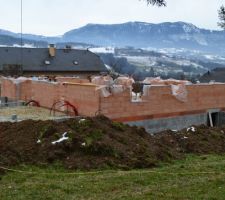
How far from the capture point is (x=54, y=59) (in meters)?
62.6

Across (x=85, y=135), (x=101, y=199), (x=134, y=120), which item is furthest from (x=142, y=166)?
(x=134, y=120)

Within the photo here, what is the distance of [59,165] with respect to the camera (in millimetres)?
7961

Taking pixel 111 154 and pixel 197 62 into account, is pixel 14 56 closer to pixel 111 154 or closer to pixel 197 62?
pixel 111 154

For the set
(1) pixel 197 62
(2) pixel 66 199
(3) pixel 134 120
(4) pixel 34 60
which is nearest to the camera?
(2) pixel 66 199

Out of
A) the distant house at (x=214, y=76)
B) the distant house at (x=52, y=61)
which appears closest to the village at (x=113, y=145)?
the distant house at (x=52, y=61)

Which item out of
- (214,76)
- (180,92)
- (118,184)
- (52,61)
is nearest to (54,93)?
(180,92)

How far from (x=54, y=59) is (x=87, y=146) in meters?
55.1

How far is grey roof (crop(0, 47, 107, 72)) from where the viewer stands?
6047 cm

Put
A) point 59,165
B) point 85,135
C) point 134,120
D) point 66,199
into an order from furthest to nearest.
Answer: point 134,120
point 85,135
point 59,165
point 66,199

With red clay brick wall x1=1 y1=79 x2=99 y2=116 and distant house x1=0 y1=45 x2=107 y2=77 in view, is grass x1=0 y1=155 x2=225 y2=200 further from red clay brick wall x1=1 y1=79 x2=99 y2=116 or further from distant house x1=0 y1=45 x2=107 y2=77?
distant house x1=0 y1=45 x2=107 y2=77

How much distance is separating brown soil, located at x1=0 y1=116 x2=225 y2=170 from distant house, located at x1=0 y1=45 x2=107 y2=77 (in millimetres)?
48954

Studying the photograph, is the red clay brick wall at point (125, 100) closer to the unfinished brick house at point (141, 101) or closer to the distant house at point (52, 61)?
the unfinished brick house at point (141, 101)

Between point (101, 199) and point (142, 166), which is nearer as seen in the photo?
point (101, 199)

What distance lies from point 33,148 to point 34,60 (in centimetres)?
5381
